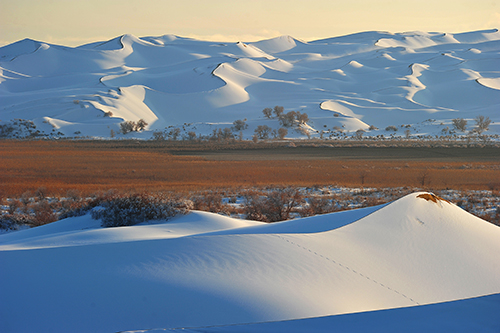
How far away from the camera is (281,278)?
4.48 meters

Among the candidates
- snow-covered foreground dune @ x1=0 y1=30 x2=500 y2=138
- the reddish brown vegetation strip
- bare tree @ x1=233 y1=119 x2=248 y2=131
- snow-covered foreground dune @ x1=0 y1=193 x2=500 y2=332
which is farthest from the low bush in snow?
bare tree @ x1=233 y1=119 x2=248 y2=131

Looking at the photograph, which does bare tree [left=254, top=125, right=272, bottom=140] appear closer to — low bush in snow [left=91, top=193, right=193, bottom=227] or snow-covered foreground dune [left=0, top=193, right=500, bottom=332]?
low bush in snow [left=91, top=193, right=193, bottom=227]

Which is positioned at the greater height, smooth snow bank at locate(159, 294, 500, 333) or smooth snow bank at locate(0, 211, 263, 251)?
smooth snow bank at locate(159, 294, 500, 333)

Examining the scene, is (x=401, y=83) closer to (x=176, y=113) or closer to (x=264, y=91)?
(x=264, y=91)

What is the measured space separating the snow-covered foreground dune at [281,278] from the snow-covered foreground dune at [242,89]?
221 ft

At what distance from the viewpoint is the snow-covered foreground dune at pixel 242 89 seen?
268ft

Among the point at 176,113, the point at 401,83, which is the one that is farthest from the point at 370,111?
the point at 176,113

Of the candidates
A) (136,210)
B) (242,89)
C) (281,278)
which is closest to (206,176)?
(136,210)

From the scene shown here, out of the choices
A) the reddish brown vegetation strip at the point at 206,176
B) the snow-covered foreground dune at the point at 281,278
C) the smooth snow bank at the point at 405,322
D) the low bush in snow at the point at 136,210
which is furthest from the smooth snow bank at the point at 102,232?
the reddish brown vegetation strip at the point at 206,176

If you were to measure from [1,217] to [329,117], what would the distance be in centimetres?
7795

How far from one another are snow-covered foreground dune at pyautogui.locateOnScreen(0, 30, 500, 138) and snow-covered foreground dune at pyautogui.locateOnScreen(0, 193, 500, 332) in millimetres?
67455

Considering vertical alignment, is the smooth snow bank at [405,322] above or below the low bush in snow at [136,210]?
above

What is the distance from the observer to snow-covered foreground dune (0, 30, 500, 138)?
8181cm

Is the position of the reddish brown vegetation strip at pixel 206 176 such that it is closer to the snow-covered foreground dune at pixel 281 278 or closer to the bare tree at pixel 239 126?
the snow-covered foreground dune at pixel 281 278
